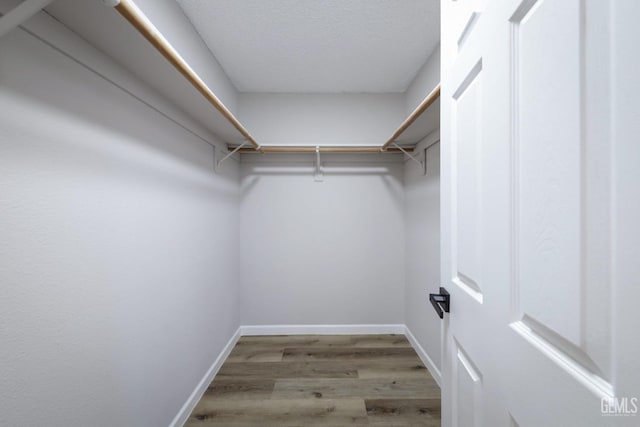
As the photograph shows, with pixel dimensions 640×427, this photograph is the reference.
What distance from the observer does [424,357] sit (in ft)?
6.72

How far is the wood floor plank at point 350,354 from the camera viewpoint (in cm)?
212

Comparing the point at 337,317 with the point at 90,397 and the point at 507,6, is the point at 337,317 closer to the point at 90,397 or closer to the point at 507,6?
the point at 90,397

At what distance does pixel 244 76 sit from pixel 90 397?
7.47ft

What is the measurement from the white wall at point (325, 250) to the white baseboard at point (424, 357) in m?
0.17

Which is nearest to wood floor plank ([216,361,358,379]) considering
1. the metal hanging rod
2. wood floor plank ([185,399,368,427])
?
wood floor plank ([185,399,368,427])

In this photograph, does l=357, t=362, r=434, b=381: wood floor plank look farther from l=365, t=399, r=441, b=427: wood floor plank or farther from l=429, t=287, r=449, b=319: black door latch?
l=429, t=287, r=449, b=319: black door latch

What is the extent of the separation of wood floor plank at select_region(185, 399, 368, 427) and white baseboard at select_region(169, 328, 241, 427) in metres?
0.05

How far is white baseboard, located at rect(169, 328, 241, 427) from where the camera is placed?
1.44m

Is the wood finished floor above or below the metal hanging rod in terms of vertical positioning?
below

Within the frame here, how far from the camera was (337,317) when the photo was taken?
8.37ft

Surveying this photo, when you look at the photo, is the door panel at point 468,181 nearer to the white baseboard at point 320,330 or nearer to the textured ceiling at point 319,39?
the textured ceiling at point 319,39

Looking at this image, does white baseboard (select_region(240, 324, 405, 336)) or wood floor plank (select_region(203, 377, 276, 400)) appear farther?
white baseboard (select_region(240, 324, 405, 336))

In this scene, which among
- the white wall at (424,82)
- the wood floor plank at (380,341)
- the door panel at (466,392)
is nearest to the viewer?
the door panel at (466,392)

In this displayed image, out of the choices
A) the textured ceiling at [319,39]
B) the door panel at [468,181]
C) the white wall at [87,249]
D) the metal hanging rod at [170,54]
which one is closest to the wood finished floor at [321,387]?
the white wall at [87,249]
